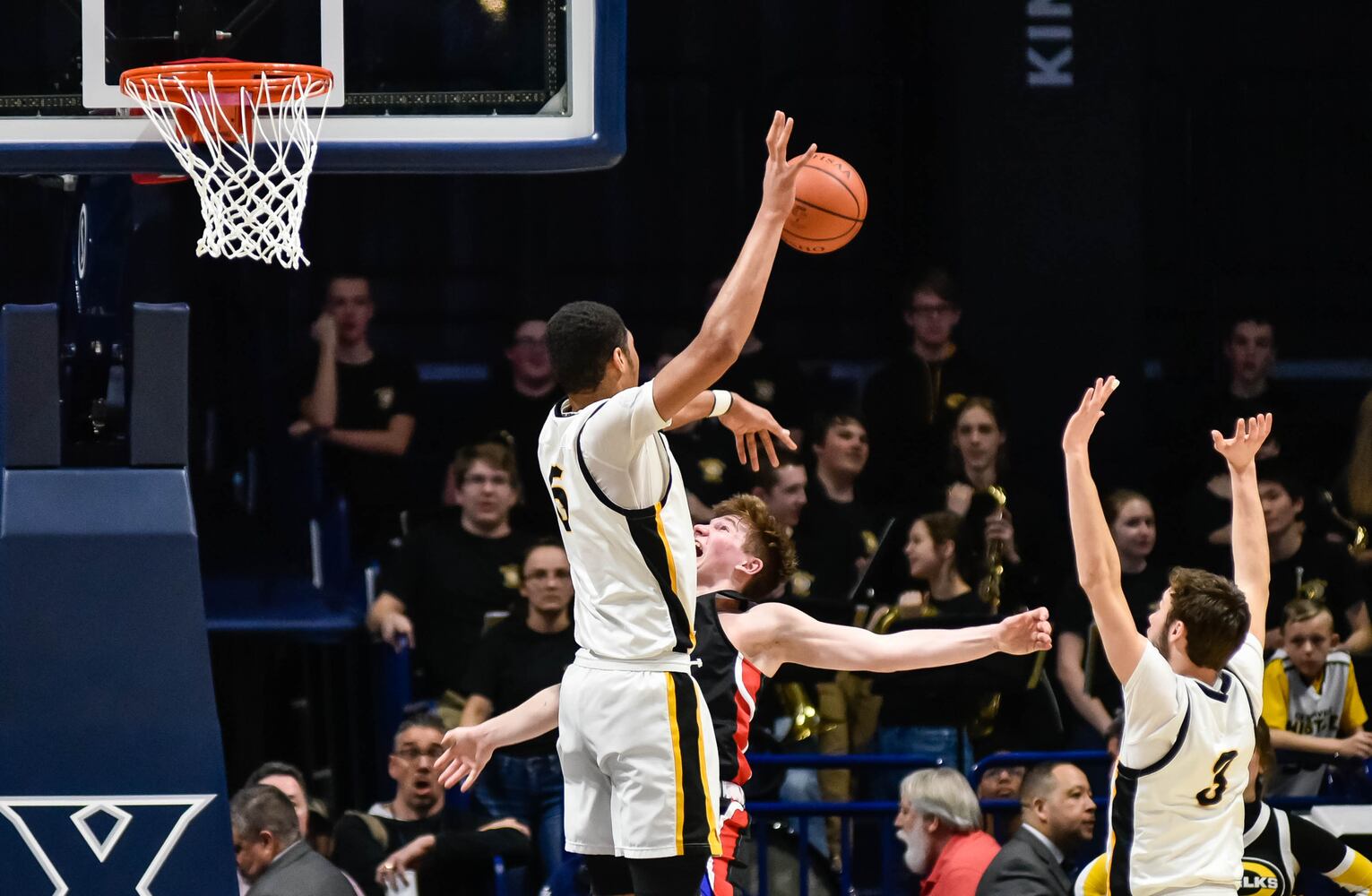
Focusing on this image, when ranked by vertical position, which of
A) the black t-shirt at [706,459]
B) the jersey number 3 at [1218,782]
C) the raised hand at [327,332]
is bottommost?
the jersey number 3 at [1218,782]

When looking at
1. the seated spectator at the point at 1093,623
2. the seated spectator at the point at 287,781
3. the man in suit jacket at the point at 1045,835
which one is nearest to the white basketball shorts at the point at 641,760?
the man in suit jacket at the point at 1045,835

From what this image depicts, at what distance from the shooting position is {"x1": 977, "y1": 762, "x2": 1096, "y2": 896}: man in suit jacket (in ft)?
23.0

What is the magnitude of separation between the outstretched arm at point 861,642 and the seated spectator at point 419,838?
1.95m

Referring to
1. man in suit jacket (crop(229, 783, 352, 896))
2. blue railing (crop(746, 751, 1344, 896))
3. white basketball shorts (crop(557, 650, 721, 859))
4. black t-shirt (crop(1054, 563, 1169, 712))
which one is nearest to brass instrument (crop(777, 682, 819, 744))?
blue railing (crop(746, 751, 1344, 896))

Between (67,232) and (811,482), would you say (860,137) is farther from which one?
(67,232)

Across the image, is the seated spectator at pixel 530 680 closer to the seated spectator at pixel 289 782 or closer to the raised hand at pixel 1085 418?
the seated spectator at pixel 289 782

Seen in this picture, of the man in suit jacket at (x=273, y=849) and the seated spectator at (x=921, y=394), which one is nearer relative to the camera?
the man in suit jacket at (x=273, y=849)

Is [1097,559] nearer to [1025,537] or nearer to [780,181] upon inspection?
[780,181]

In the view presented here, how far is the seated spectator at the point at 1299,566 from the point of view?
30.0 ft

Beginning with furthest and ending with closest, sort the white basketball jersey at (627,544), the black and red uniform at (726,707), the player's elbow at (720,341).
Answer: the black and red uniform at (726,707) → the white basketball jersey at (627,544) → the player's elbow at (720,341)

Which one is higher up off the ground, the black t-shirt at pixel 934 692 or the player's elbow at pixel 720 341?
the player's elbow at pixel 720 341

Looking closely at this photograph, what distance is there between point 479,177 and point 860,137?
2.30m

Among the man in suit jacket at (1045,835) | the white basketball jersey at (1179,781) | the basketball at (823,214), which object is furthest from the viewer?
the man in suit jacket at (1045,835)

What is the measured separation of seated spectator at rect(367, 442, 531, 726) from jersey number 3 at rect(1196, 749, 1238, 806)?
3.74 m
